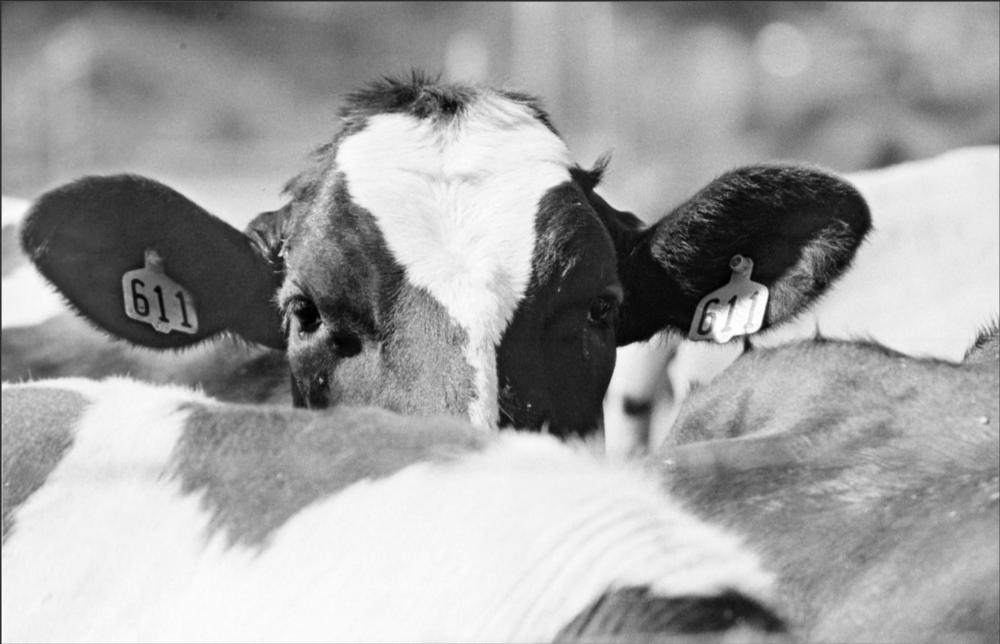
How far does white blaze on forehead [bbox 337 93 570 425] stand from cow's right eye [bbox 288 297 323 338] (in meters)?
0.23

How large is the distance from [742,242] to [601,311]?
477mm

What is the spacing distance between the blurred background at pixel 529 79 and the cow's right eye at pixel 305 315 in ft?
1.78

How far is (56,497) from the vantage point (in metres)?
1.19

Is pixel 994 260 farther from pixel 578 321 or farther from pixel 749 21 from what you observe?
pixel 578 321

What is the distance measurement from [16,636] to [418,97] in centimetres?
206

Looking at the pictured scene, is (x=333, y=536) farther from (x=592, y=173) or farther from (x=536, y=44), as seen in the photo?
(x=536, y=44)

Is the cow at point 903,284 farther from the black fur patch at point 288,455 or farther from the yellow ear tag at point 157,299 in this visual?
the black fur patch at point 288,455

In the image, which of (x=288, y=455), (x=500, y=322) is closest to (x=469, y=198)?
(x=500, y=322)

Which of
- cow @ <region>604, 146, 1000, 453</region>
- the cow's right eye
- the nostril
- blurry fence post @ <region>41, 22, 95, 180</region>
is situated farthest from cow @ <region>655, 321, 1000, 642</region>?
blurry fence post @ <region>41, 22, 95, 180</region>

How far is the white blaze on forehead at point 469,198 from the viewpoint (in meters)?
2.54

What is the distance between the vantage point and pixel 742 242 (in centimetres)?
315

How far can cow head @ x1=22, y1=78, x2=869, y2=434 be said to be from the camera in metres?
2.56

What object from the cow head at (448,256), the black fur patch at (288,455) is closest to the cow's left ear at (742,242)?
the cow head at (448,256)

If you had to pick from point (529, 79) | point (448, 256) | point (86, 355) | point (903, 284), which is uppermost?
point (529, 79)
